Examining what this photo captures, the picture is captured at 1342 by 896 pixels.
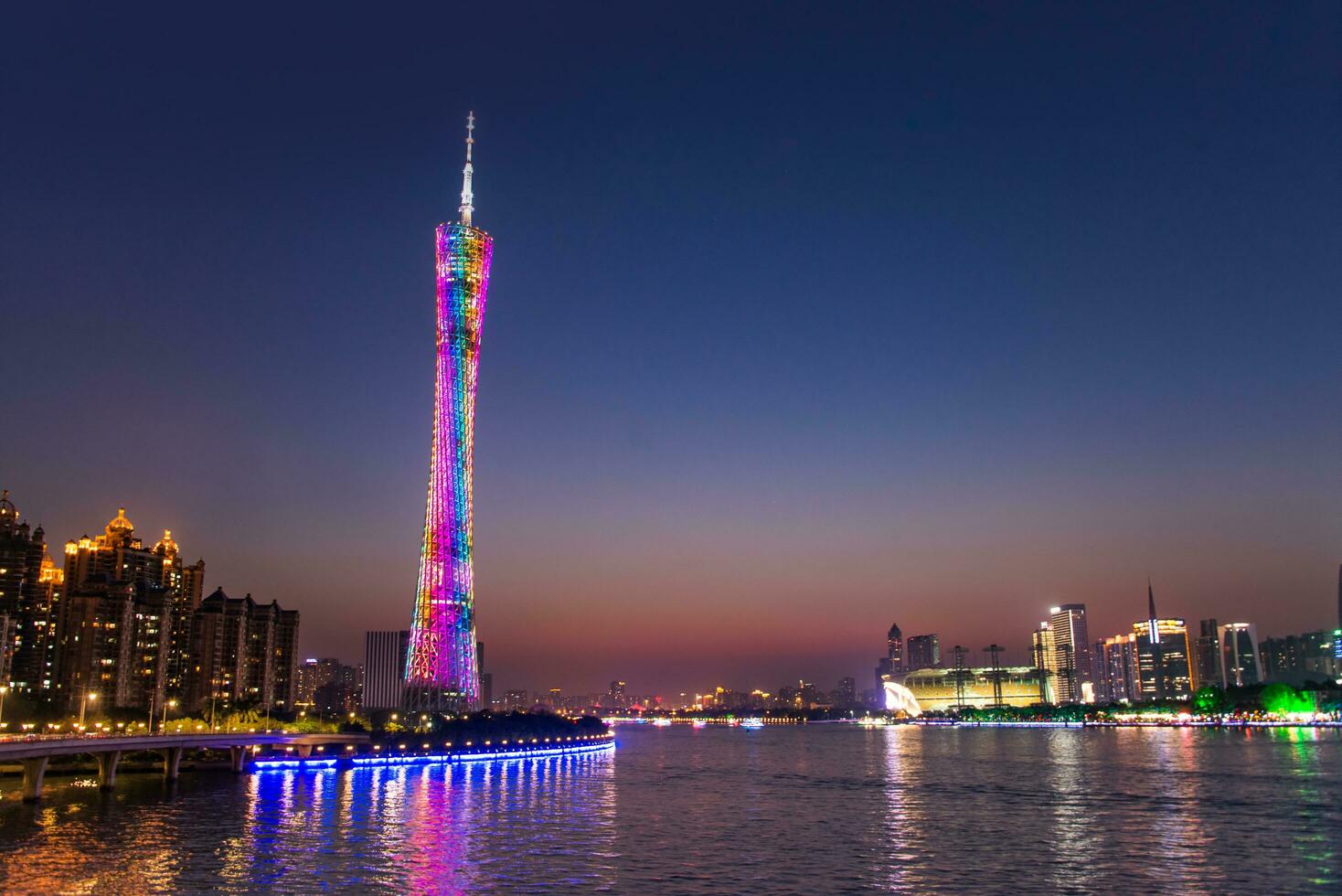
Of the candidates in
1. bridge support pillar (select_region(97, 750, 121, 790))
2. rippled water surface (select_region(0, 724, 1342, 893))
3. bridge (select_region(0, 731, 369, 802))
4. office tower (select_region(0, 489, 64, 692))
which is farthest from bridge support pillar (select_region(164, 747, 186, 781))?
office tower (select_region(0, 489, 64, 692))

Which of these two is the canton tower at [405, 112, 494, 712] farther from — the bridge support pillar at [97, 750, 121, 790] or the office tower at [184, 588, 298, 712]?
the office tower at [184, 588, 298, 712]

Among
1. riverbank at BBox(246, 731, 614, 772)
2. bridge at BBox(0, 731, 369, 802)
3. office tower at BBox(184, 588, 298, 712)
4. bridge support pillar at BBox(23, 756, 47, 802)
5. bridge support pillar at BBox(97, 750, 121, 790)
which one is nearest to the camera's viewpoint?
bridge at BBox(0, 731, 369, 802)

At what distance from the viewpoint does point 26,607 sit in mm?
142000

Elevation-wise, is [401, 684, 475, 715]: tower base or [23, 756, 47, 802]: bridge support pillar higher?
[401, 684, 475, 715]: tower base

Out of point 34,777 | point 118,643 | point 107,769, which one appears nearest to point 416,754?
point 107,769

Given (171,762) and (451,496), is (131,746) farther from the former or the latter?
(451,496)

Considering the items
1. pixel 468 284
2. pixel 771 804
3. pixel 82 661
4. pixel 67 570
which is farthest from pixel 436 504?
pixel 67 570

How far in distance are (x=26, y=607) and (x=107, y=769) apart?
8447 cm

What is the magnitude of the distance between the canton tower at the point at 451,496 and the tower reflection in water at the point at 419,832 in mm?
18880

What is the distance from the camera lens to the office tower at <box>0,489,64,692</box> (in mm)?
134375

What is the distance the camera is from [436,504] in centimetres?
9400

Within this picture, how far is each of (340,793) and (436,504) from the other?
3273 cm

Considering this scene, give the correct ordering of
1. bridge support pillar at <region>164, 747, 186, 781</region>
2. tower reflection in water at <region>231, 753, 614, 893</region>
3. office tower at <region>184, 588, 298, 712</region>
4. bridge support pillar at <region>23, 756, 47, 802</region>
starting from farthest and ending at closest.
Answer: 1. office tower at <region>184, 588, 298, 712</region>
2. bridge support pillar at <region>164, 747, 186, 781</region>
3. bridge support pillar at <region>23, 756, 47, 802</region>
4. tower reflection in water at <region>231, 753, 614, 893</region>

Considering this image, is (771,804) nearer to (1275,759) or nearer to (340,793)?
(340,793)
